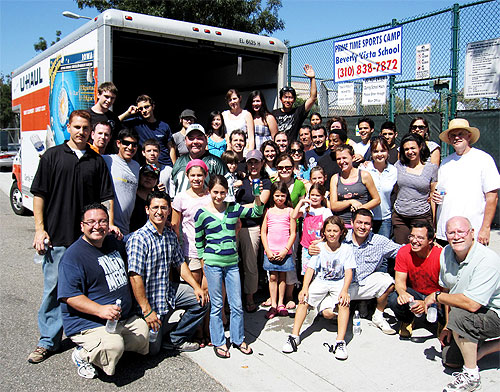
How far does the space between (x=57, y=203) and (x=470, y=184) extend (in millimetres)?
3737

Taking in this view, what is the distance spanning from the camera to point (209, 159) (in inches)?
184

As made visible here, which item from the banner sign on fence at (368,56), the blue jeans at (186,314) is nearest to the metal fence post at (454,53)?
the banner sign on fence at (368,56)

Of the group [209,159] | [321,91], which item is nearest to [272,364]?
[209,159]

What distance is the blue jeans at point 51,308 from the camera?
3.78m

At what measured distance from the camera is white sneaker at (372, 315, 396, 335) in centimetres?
429

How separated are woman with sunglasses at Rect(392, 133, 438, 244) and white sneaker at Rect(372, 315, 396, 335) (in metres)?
0.87

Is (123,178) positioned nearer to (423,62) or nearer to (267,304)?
(267,304)

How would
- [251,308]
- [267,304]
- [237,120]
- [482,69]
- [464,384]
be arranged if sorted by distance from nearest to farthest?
1. [464,384]
2. [251,308]
3. [267,304]
4. [237,120]
5. [482,69]

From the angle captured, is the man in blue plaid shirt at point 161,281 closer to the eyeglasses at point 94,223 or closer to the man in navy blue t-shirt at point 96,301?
the man in navy blue t-shirt at point 96,301

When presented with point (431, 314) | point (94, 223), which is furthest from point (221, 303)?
point (431, 314)

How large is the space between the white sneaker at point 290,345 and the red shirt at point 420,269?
117 cm

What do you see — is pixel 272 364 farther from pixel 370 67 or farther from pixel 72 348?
pixel 370 67

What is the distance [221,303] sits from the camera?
3883 millimetres

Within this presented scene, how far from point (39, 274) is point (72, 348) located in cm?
261
